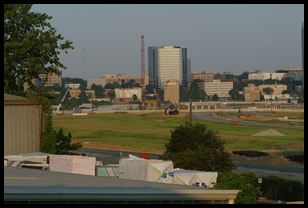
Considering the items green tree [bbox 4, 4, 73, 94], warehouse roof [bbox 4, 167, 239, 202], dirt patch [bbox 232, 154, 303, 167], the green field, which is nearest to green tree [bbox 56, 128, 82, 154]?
green tree [bbox 4, 4, 73, 94]

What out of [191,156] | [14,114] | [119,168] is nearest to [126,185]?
[119,168]

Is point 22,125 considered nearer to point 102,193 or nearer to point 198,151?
point 198,151

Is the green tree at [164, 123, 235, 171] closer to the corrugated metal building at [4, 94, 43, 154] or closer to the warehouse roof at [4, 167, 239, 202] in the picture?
the corrugated metal building at [4, 94, 43, 154]

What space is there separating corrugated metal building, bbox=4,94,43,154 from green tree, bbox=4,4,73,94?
34.4 feet

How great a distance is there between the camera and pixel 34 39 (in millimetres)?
34094

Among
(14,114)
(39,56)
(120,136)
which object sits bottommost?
(120,136)

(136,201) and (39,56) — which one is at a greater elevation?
(39,56)

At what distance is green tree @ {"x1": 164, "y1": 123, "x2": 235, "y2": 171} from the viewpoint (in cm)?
3161

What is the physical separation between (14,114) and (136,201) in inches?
565

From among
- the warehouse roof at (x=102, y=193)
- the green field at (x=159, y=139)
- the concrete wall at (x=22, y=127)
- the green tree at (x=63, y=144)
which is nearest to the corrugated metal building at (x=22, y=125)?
the concrete wall at (x=22, y=127)

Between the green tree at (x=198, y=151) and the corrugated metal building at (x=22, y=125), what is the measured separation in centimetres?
911

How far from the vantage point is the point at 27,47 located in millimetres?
33844

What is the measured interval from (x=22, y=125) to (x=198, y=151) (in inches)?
474

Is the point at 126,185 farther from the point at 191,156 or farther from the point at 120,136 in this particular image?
the point at 120,136
